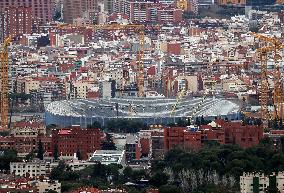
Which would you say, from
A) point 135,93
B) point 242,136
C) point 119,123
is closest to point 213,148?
point 242,136

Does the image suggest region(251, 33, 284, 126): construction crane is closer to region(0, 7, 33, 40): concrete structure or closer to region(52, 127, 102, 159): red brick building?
region(52, 127, 102, 159): red brick building

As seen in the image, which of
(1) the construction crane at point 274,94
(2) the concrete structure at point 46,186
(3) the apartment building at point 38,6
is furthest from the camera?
(3) the apartment building at point 38,6

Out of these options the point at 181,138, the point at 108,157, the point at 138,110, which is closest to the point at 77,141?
the point at 108,157

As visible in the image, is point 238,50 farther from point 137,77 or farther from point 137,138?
point 137,138

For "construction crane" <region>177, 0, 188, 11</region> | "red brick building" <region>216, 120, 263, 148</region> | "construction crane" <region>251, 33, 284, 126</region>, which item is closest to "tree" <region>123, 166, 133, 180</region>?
"red brick building" <region>216, 120, 263, 148</region>

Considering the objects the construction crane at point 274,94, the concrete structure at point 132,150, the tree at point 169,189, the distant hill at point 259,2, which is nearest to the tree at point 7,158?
the concrete structure at point 132,150

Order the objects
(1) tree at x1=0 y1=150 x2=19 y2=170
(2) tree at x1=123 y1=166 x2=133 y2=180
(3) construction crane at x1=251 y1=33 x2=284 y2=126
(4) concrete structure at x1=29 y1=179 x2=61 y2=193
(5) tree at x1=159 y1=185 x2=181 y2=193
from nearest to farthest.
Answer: (4) concrete structure at x1=29 y1=179 x2=61 y2=193
(5) tree at x1=159 y1=185 x2=181 y2=193
(2) tree at x1=123 y1=166 x2=133 y2=180
(1) tree at x1=0 y1=150 x2=19 y2=170
(3) construction crane at x1=251 y1=33 x2=284 y2=126

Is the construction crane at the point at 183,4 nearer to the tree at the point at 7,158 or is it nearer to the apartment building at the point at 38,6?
the apartment building at the point at 38,6
